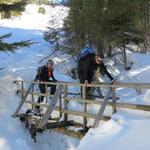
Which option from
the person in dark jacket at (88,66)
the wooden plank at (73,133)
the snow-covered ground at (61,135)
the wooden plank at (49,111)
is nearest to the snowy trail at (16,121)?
the snow-covered ground at (61,135)

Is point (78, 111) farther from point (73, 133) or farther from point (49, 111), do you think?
point (49, 111)

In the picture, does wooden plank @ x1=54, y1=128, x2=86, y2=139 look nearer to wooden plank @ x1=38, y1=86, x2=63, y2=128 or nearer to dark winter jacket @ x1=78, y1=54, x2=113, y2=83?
wooden plank @ x1=38, y1=86, x2=63, y2=128

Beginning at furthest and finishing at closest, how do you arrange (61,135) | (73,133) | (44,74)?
(61,135) < (44,74) < (73,133)

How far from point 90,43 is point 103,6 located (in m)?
2.45

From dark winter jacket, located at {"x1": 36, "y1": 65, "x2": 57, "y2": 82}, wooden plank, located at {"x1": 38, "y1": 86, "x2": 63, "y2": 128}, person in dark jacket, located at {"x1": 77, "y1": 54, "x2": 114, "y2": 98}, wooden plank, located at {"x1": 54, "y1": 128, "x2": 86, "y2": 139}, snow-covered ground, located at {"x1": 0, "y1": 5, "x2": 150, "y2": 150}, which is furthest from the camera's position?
dark winter jacket, located at {"x1": 36, "y1": 65, "x2": 57, "y2": 82}

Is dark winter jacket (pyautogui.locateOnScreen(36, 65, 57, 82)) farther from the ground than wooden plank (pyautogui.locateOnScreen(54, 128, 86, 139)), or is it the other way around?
dark winter jacket (pyautogui.locateOnScreen(36, 65, 57, 82))

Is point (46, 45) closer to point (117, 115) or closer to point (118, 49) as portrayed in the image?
point (118, 49)

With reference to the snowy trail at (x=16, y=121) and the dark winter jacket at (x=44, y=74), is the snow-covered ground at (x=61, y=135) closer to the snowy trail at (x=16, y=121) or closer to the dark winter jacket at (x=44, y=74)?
the snowy trail at (x=16, y=121)

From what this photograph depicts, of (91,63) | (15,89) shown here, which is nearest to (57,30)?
(15,89)

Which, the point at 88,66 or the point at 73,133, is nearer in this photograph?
the point at 73,133

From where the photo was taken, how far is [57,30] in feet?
106

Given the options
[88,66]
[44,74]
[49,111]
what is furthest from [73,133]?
[44,74]

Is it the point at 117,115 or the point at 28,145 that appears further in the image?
the point at 28,145

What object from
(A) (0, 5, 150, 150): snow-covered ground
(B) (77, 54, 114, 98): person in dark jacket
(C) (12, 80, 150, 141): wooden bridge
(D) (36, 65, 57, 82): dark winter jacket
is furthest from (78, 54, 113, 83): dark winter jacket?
(D) (36, 65, 57, 82): dark winter jacket
